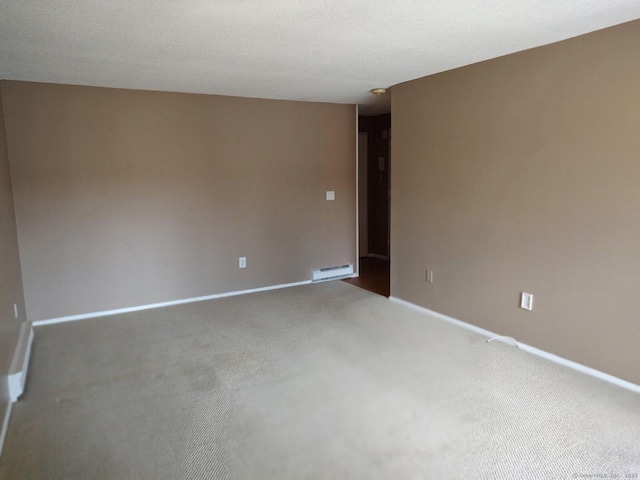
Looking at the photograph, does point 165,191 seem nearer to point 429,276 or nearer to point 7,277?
point 7,277

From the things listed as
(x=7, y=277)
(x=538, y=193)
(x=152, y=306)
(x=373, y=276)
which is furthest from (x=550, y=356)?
(x=7, y=277)

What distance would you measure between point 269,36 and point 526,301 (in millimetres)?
2553

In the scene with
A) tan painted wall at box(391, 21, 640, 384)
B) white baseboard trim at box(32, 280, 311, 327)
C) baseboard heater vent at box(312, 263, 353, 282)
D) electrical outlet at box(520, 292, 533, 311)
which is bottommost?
white baseboard trim at box(32, 280, 311, 327)

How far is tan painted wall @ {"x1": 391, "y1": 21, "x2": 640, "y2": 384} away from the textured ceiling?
23cm

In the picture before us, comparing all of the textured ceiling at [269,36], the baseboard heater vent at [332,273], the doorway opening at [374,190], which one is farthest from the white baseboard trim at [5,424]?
the doorway opening at [374,190]

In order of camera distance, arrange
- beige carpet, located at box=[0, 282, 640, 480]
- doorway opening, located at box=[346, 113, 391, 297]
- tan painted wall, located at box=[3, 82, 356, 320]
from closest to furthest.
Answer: beige carpet, located at box=[0, 282, 640, 480] < tan painted wall, located at box=[3, 82, 356, 320] < doorway opening, located at box=[346, 113, 391, 297]

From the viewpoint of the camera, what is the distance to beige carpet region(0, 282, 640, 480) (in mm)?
2057

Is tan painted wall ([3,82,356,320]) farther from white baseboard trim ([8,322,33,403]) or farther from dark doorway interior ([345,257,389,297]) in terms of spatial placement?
white baseboard trim ([8,322,33,403])

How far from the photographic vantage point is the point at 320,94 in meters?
4.70

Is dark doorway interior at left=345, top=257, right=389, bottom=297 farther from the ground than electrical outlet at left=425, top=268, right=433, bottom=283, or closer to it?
closer to it

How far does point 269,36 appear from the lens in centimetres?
263

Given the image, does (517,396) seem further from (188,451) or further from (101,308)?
(101,308)

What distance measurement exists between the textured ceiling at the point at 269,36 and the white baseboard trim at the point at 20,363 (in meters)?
1.99

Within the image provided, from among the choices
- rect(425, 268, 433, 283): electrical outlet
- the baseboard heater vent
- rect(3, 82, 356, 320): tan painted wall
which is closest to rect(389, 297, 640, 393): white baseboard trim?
rect(425, 268, 433, 283): electrical outlet
